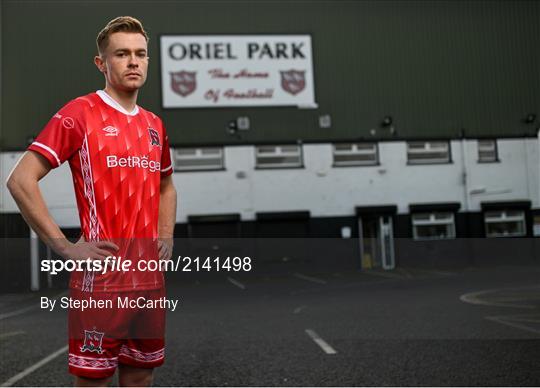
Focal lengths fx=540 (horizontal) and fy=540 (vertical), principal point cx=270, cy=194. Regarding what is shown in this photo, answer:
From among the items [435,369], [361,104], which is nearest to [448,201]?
[361,104]

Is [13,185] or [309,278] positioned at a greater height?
[13,185]

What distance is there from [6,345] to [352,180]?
62.0ft

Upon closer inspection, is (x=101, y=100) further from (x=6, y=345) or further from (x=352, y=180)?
(x=352, y=180)

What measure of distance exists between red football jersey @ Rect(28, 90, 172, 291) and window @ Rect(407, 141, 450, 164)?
80.8ft

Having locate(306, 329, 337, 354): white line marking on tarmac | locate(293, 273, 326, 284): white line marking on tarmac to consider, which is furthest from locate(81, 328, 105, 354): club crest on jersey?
locate(293, 273, 326, 284): white line marking on tarmac

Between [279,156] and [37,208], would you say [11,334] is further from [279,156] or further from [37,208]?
[279,156]

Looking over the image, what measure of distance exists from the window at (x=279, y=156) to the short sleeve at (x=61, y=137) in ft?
77.3

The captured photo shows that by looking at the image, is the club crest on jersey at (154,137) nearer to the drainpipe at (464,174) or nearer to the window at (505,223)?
the drainpipe at (464,174)

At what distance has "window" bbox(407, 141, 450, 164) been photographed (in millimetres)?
24766

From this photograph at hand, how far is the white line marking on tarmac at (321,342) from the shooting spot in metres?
7.88

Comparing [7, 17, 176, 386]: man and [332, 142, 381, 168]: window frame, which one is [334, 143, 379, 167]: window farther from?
[7, 17, 176, 386]: man

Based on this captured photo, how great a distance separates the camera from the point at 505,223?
26156 millimetres

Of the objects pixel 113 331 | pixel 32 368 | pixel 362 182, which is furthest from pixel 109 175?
pixel 362 182

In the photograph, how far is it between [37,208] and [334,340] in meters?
7.94
